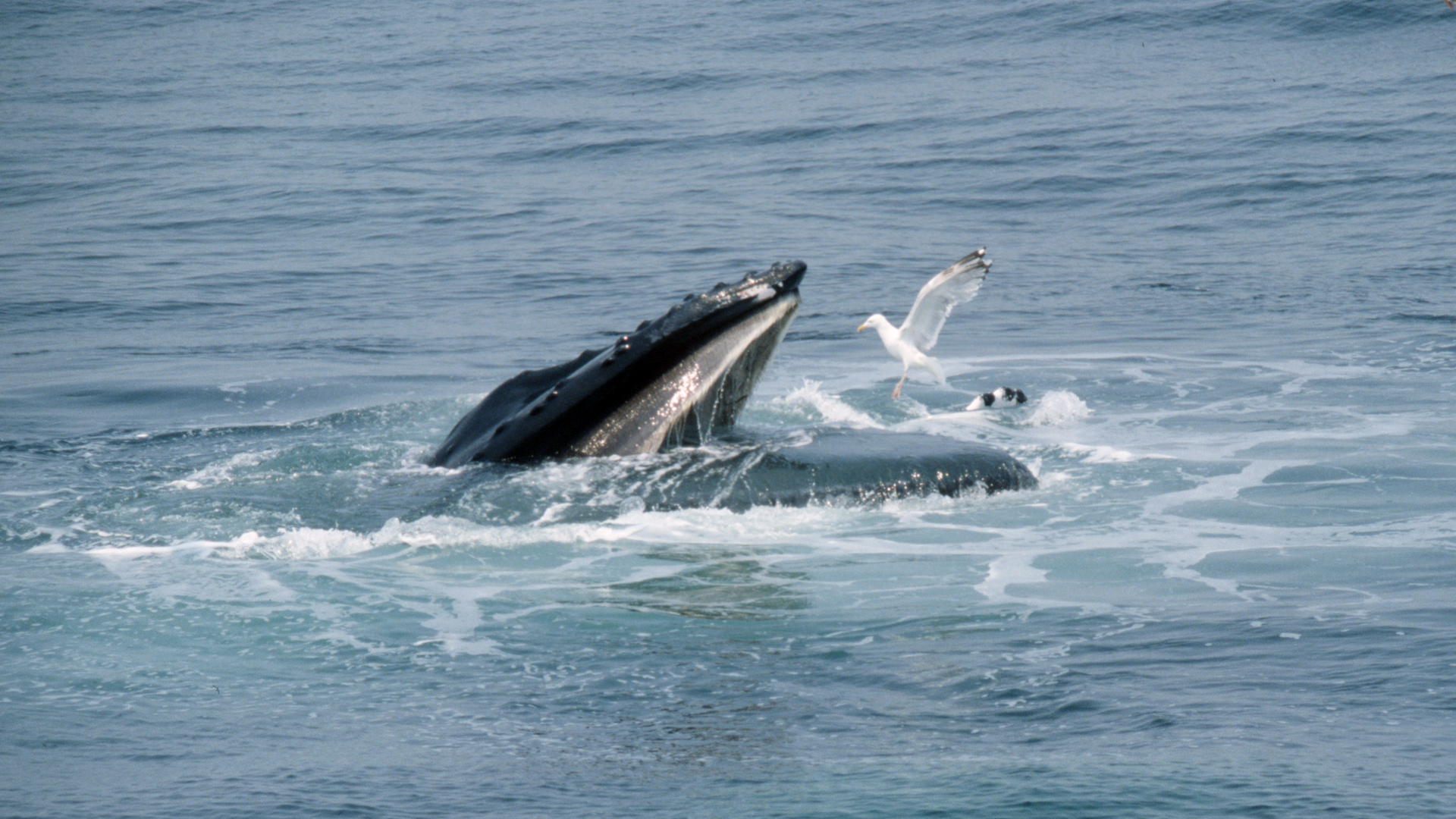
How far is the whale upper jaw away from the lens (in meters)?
7.49

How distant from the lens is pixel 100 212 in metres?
29.2

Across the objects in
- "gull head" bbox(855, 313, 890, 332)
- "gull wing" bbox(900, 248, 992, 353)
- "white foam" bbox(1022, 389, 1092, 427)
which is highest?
"gull wing" bbox(900, 248, 992, 353)

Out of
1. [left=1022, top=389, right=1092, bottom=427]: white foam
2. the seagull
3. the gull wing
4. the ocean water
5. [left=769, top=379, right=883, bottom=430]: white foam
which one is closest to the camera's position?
the ocean water

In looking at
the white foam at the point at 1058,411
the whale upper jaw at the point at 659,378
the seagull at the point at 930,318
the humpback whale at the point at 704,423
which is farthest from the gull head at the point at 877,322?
the whale upper jaw at the point at 659,378

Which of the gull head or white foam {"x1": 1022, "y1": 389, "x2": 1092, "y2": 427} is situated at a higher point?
the gull head

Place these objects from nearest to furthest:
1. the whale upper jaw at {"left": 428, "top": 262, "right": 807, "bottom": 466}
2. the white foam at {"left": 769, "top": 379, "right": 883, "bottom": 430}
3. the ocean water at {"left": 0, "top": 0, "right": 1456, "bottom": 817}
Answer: the ocean water at {"left": 0, "top": 0, "right": 1456, "bottom": 817} < the whale upper jaw at {"left": 428, "top": 262, "right": 807, "bottom": 466} < the white foam at {"left": 769, "top": 379, "right": 883, "bottom": 430}

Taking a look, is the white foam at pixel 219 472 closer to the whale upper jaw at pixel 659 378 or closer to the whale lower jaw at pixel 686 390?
the whale upper jaw at pixel 659 378

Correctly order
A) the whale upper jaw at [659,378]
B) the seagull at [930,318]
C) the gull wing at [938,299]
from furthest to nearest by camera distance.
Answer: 1. the seagull at [930,318]
2. the gull wing at [938,299]
3. the whale upper jaw at [659,378]

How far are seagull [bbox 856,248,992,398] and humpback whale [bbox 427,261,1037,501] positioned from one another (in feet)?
15.8

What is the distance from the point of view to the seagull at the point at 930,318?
1335 centimetres

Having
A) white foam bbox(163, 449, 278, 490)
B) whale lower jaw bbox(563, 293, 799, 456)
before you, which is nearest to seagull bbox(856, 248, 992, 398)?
white foam bbox(163, 449, 278, 490)

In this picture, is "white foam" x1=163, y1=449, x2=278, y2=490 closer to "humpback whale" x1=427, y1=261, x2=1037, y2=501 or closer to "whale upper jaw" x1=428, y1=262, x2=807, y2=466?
"humpback whale" x1=427, y1=261, x2=1037, y2=501

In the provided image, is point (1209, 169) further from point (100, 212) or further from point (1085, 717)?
point (1085, 717)

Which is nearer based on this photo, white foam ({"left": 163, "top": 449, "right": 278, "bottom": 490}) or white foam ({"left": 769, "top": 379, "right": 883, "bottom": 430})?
white foam ({"left": 163, "top": 449, "right": 278, "bottom": 490})
